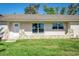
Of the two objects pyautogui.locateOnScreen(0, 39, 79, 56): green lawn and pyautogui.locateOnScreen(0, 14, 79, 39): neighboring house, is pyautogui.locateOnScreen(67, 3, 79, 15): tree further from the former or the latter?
pyautogui.locateOnScreen(0, 39, 79, 56): green lawn

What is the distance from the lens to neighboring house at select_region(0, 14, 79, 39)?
7.14m

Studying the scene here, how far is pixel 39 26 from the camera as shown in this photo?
841cm

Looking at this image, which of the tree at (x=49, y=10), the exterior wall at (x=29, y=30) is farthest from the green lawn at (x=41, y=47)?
the tree at (x=49, y=10)

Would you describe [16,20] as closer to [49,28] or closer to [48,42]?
[49,28]

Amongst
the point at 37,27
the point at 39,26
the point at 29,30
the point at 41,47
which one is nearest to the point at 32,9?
the point at 29,30

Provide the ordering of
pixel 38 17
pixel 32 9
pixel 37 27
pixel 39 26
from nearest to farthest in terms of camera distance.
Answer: pixel 32 9
pixel 38 17
pixel 39 26
pixel 37 27

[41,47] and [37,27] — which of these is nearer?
[41,47]

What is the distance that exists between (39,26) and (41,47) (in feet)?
7.24

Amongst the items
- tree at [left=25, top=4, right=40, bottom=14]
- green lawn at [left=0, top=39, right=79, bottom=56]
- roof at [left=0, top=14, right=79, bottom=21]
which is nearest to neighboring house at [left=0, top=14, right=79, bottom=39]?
roof at [left=0, top=14, right=79, bottom=21]

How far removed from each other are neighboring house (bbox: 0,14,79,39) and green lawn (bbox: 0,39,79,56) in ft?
1.09

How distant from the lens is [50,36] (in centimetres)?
693

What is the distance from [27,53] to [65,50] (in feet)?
3.65

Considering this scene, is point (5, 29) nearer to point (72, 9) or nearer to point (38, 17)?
point (38, 17)

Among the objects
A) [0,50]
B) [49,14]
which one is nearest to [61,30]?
[49,14]
